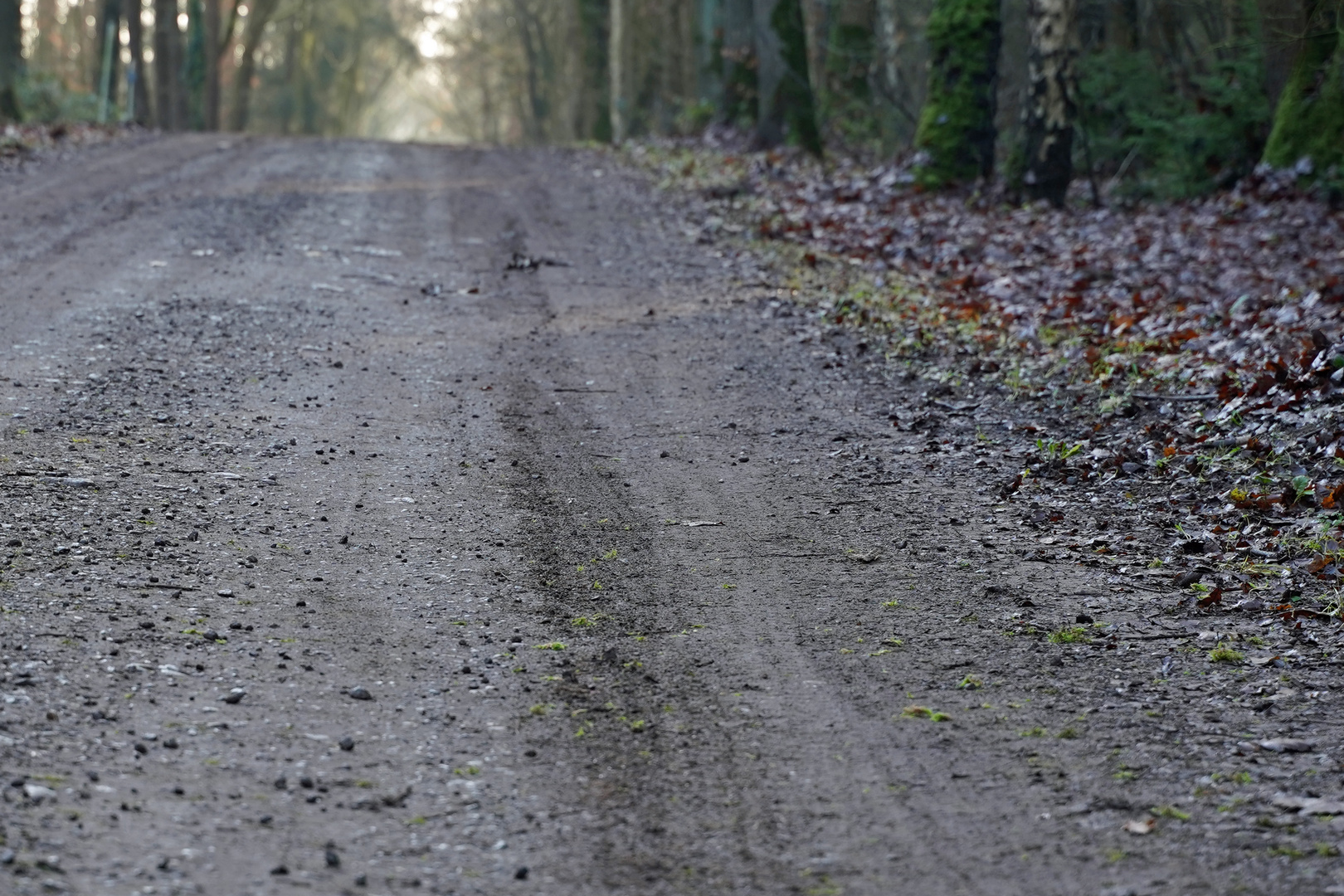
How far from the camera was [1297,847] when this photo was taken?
11.9ft

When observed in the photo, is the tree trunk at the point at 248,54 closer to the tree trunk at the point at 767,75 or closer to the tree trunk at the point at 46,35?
the tree trunk at the point at 46,35

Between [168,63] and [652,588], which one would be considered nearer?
[652,588]

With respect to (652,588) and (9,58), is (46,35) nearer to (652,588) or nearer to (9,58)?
(9,58)

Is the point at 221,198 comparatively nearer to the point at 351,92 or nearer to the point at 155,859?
the point at 155,859

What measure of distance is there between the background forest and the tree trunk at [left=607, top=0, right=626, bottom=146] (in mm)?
58

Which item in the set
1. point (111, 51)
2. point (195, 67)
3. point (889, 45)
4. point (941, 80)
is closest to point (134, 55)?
point (111, 51)

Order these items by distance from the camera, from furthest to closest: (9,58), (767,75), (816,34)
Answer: (816,34)
(9,58)
(767,75)

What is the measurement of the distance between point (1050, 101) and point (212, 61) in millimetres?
29594

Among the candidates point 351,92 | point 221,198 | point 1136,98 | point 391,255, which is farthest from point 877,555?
point 351,92

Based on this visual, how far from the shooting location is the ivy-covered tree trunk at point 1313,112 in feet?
49.5

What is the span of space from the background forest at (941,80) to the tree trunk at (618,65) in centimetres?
6

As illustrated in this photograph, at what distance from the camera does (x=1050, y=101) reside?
1557cm

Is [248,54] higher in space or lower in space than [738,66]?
higher

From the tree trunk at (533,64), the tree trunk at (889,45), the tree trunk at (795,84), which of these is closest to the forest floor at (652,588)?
the tree trunk at (795,84)
